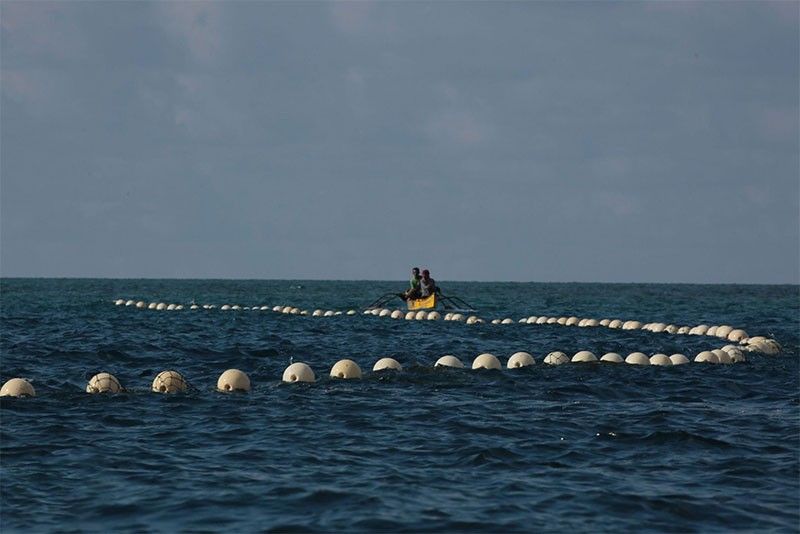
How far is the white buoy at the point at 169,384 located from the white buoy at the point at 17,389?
206 cm

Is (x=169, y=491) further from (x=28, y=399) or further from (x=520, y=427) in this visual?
(x=28, y=399)

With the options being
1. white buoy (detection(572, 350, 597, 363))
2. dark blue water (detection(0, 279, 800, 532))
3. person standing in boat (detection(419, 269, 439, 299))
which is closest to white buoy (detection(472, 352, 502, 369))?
dark blue water (detection(0, 279, 800, 532))

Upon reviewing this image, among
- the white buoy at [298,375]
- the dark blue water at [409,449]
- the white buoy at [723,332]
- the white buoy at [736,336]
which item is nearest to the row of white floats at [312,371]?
the white buoy at [298,375]

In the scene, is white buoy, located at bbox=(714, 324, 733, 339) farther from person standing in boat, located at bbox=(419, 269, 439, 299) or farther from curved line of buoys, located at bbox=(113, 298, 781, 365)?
person standing in boat, located at bbox=(419, 269, 439, 299)

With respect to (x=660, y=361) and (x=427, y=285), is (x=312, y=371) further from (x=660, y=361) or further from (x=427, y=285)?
(x=427, y=285)

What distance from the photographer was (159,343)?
3019 cm

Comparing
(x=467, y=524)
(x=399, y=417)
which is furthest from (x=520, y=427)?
(x=467, y=524)

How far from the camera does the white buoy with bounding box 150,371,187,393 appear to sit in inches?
731

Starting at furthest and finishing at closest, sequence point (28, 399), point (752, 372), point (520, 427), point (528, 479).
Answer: point (752, 372) → point (28, 399) → point (520, 427) → point (528, 479)

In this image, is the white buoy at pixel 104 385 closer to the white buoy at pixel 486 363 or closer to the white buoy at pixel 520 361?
the white buoy at pixel 486 363

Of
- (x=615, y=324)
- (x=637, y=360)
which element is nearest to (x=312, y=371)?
(x=637, y=360)

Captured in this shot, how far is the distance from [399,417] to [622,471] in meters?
4.50

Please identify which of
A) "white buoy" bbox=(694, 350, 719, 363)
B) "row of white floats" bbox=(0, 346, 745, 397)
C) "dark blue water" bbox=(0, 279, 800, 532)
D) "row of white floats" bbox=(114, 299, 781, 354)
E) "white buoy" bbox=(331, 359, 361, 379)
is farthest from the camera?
"row of white floats" bbox=(114, 299, 781, 354)

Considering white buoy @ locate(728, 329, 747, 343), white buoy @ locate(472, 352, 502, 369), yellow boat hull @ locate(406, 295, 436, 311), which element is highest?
yellow boat hull @ locate(406, 295, 436, 311)
